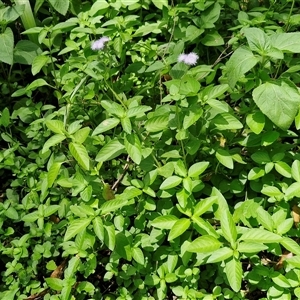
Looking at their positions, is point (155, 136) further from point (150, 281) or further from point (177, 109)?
point (150, 281)

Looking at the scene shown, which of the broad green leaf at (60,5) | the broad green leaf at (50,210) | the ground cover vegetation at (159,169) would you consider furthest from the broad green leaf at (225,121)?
the broad green leaf at (60,5)

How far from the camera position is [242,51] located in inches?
61.7

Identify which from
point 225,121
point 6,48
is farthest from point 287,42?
point 6,48

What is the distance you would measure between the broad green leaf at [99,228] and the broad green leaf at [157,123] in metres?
0.41

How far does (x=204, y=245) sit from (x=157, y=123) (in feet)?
1.74

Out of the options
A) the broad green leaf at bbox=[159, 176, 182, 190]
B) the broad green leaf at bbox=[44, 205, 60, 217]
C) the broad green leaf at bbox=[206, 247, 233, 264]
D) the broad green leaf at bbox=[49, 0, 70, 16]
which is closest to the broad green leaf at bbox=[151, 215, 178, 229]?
the broad green leaf at bbox=[159, 176, 182, 190]

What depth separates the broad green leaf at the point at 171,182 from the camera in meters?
1.61

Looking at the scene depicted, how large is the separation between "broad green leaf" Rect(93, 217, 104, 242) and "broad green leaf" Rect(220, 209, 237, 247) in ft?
1.38

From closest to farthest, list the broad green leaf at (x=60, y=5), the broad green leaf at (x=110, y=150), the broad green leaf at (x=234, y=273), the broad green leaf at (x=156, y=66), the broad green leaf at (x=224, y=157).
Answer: the broad green leaf at (x=234, y=273)
the broad green leaf at (x=110, y=150)
the broad green leaf at (x=224, y=157)
the broad green leaf at (x=156, y=66)
the broad green leaf at (x=60, y=5)

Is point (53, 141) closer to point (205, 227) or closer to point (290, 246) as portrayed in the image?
point (205, 227)

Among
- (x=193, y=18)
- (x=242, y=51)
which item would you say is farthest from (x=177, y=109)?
(x=193, y=18)

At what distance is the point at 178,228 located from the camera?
1.55 meters

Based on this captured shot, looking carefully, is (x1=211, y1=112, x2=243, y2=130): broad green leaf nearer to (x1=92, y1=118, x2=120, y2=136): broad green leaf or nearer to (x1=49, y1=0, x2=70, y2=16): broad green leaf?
(x1=92, y1=118, x2=120, y2=136): broad green leaf

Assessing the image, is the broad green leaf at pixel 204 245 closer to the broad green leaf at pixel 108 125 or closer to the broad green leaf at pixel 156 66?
the broad green leaf at pixel 108 125
